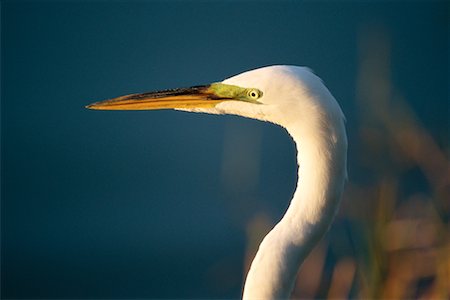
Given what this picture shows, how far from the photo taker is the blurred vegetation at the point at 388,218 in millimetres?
3441

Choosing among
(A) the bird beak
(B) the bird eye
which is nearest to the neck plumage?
(B) the bird eye

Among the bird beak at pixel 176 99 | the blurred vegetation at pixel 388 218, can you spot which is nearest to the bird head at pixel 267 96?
the bird beak at pixel 176 99

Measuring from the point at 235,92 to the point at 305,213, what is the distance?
39 cm

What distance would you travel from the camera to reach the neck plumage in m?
2.88

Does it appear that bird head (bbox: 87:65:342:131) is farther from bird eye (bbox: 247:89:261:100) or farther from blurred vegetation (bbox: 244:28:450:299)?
blurred vegetation (bbox: 244:28:450:299)

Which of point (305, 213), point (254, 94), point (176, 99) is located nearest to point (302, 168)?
point (305, 213)

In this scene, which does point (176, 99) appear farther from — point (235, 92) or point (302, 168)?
point (302, 168)

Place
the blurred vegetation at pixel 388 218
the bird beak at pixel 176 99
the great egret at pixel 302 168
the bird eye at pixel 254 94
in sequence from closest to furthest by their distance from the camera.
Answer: the great egret at pixel 302 168
the bird eye at pixel 254 94
the bird beak at pixel 176 99
the blurred vegetation at pixel 388 218

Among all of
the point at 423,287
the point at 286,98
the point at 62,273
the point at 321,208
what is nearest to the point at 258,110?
the point at 286,98

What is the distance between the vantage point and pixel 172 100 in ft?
10.6

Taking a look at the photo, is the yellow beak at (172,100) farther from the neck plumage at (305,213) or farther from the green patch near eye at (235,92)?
the neck plumage at (305,213)

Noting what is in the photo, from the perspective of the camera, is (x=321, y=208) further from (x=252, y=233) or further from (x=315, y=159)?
(x=252, y=233)

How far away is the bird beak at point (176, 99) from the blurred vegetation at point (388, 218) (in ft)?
2.18

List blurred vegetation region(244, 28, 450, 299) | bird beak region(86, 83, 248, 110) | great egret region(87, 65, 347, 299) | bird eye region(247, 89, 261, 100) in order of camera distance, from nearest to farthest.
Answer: great egret region(87, 65, 347, 299), bird eye region(247, 89, 261, 100), bird beak region(86, 83, 248, 110), blurred vegetation region(244, 28, 450, 299)
